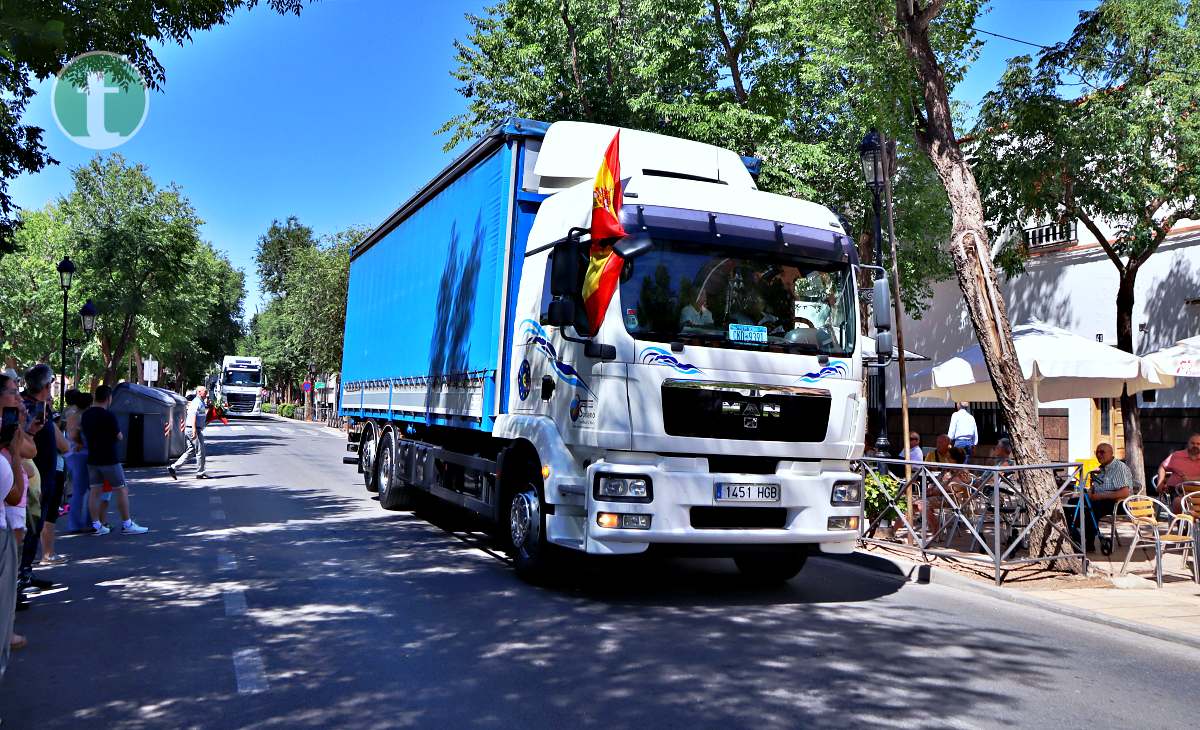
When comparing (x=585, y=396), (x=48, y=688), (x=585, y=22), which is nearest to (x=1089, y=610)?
(x=585, y=396)

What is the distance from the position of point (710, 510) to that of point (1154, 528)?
4.76 m

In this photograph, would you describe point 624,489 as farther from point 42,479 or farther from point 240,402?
point 240,402

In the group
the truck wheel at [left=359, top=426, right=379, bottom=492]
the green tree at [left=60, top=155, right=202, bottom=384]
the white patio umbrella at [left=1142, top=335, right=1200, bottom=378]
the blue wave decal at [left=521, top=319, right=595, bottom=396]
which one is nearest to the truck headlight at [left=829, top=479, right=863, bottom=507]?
the blue wave decal at [left=521, top=319, right=595, bottom=396]

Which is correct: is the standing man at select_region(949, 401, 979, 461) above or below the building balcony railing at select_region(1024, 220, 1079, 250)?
below

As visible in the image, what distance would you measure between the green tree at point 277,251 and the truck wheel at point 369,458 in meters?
71.5

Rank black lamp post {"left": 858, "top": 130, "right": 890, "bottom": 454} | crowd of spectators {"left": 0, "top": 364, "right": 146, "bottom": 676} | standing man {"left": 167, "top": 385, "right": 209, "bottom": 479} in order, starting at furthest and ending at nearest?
standing man {"left": 167, "top": 385, "right": 209, "bottom": 479}, black lamp post {"left": 858, "top": 130, "right": 890, "bottom": 454}, crowd of spectators {"left": 0, "top": 364, "right": 146, "bottom": 676}

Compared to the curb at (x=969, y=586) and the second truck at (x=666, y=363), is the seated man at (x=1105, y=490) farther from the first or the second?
the second truck at (x=666, y=363)

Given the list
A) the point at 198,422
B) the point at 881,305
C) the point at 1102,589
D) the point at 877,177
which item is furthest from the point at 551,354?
the point at 198,422

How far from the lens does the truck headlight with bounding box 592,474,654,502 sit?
272 inches

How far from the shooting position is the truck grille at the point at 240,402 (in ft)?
199

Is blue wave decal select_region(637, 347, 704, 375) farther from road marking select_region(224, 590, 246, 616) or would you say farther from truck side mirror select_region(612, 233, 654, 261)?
road marking select_region(224, 590, 246, 616)

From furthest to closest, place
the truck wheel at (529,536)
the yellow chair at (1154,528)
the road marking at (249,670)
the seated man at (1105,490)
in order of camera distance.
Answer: the seated man at (1105,490), the yellow chair at (1154,528), the truck wheel at (529,536), the road marking at (249,670)

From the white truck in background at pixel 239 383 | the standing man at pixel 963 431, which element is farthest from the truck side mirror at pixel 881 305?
the white truck in background at pixel 239 383

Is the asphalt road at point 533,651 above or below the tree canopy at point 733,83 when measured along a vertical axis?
below
